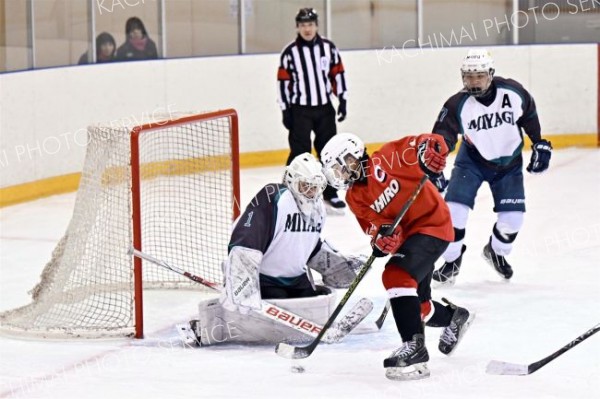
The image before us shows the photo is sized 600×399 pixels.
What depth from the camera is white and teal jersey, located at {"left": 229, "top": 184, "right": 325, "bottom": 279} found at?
4.30 m

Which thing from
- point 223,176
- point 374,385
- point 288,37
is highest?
point 288,37

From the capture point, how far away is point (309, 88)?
282 inches

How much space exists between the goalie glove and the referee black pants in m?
2.85

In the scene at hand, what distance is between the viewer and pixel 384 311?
4.62 meters

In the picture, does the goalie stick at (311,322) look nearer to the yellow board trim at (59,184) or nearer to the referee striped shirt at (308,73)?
the yellow board trim at (59,184)

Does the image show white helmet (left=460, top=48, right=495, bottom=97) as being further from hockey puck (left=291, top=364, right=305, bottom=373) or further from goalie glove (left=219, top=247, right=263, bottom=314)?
hockey puck (left=291, top=364, right=305, bottom=373)

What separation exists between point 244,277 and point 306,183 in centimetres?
38

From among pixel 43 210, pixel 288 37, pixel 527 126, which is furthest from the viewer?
pixel 288 37

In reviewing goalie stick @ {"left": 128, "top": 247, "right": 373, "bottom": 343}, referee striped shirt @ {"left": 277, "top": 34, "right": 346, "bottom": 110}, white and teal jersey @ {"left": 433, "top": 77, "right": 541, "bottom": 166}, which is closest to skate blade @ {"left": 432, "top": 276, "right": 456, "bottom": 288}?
white and teal jersey @ {"left": 433, "top": 77, "right": 541, "bottom": 166}

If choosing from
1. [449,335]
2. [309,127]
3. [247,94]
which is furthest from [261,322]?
[247,94]

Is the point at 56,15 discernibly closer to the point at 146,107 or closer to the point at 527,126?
the point at 146,107

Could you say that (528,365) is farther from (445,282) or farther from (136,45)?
(136,45)

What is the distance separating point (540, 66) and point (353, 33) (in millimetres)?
1279

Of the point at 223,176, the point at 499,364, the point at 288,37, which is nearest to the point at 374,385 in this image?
the point at 499,364
